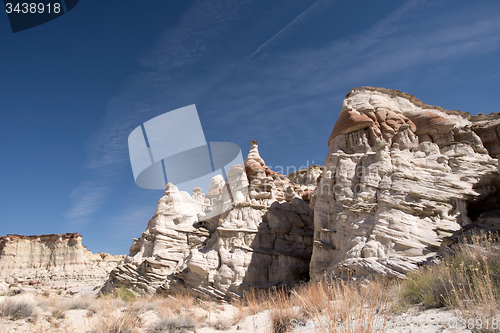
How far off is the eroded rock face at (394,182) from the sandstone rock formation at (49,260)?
37511 mm

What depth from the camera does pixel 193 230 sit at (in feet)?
81.3

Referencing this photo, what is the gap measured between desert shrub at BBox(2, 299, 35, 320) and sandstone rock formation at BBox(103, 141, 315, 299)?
10977 millimetres

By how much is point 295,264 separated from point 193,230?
8.85 metres

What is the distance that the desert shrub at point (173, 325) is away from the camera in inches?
291

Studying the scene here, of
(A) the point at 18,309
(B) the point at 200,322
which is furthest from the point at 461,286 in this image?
(A) the point at 18,309

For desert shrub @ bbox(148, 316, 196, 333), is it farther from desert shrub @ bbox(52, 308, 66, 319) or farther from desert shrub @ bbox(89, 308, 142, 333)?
desert shrub @ bbox(52, 308, 66, 319)

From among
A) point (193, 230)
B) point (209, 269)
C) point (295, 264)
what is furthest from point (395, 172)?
point (193, 230)

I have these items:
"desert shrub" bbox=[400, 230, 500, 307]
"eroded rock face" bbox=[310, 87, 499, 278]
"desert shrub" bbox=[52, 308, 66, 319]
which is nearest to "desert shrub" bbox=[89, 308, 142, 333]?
"desert shrub" bbox=[52, 308, 66, 319]

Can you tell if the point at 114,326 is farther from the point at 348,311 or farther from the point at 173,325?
the point at 348,311

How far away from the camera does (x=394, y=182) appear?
15898 millimetres

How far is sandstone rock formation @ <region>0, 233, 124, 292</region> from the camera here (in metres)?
41.2

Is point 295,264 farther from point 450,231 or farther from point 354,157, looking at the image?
point 450,231

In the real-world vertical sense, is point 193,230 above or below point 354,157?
below

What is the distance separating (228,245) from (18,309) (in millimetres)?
13175
